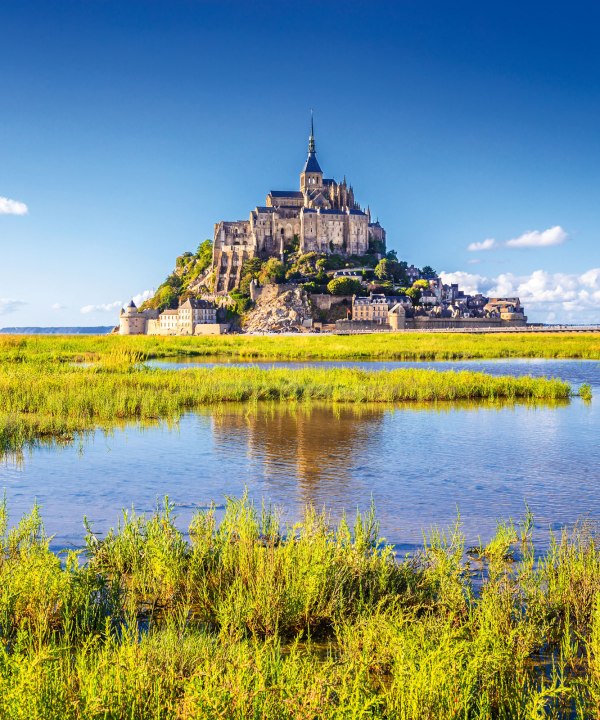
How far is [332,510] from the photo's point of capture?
9406 mm

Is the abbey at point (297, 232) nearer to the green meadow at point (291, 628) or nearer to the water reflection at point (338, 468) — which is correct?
the water reflection at point (338, 468)

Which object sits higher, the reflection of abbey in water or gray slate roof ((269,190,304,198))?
gray slate roof ((269,190,304,198))

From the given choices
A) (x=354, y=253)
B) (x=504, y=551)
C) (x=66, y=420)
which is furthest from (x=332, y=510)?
(x=354, y=253)

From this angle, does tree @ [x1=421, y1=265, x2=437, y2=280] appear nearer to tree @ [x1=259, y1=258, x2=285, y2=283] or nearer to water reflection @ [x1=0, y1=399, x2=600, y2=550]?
tree @ [x1=259, y1=258, x2=285, y2=283]

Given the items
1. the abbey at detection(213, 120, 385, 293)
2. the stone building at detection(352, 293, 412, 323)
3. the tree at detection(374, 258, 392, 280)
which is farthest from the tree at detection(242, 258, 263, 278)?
the stone building at detection(352, 293, 412, 323)

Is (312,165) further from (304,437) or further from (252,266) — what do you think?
(304,437)

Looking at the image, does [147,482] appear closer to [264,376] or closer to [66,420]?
[66,420]

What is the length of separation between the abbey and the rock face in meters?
9.36

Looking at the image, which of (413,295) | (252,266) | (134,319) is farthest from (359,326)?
(134,319)

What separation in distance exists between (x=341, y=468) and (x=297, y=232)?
335 feet

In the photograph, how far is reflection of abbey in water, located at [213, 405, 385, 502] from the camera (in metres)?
12.0

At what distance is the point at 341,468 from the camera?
1221cm

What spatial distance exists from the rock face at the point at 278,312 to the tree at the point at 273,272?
2496mm

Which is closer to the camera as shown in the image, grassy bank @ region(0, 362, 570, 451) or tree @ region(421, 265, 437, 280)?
grassy bank @ region(0, 362, 570, 451)
